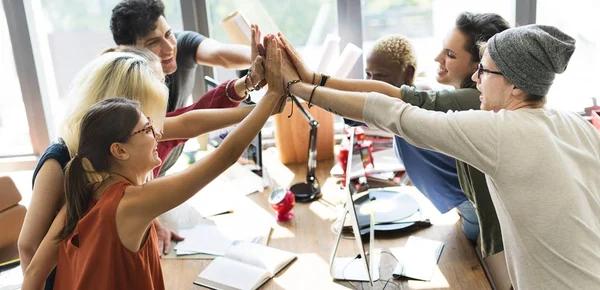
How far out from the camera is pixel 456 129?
1254 millimetres

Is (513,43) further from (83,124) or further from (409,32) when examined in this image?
(409,32)

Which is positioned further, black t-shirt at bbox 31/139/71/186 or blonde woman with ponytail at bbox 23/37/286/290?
black t-shirt at bbox 31/139/71/186

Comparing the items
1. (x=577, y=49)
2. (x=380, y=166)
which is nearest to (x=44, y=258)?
(x=380, y=166)

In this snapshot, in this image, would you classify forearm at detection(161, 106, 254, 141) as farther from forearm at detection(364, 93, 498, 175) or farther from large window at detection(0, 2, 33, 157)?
large window at detection(0, 2, 33, 157)

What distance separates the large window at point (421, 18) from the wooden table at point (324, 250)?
0.99 metres

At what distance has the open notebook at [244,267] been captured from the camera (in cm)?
177

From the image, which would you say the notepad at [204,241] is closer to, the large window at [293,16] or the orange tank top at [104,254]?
the orange tank top at [104,254]

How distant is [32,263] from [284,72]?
0.81 m

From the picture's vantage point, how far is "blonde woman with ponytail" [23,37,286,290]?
1272 millimetres

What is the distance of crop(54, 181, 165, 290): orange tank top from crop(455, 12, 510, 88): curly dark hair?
1.08 metres

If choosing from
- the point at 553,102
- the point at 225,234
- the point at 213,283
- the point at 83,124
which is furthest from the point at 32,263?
the point at 553,102

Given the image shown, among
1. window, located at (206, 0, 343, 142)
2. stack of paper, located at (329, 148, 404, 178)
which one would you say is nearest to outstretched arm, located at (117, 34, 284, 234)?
stack of paper, located at (329, 148, 404, 178)

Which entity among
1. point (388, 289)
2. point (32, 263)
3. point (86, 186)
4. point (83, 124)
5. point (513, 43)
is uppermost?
point (513, 43)

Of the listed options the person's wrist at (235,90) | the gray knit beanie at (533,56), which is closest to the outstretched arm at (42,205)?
the person's wrist at (235,90)
